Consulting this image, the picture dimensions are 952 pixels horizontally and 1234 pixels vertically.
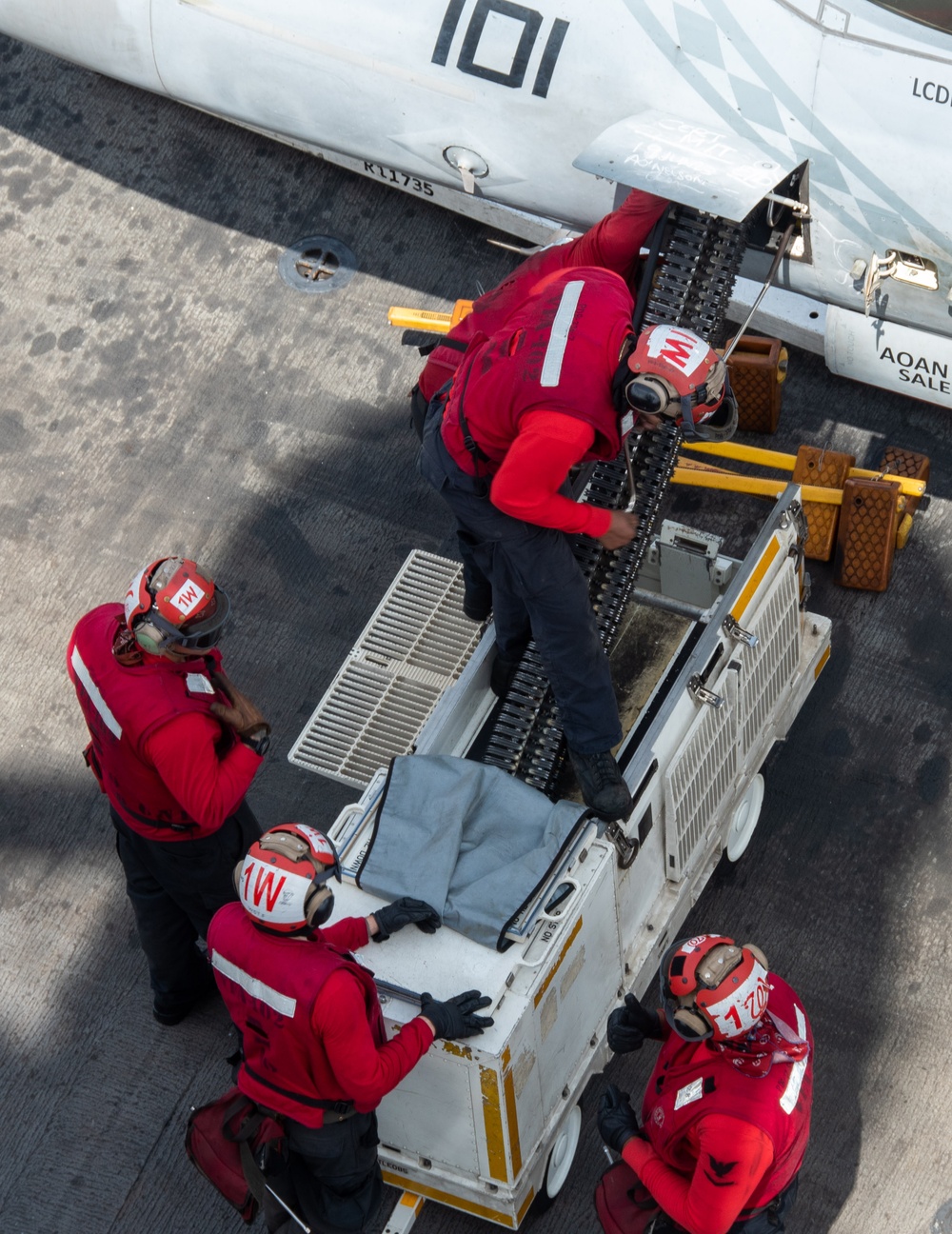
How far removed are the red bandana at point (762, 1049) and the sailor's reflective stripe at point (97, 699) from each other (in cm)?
220

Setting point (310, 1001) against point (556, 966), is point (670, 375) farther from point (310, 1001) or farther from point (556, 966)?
point (310, 1001)

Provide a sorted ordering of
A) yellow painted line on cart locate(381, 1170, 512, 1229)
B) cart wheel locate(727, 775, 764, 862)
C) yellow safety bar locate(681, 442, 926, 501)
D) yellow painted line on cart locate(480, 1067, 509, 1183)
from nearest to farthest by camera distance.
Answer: yellow painted line on cart locate(480, 1067, 509, 1183) → yellow painted line on cart locate(381, 1170, 512, 1229) → cart wheel locate(727, 775, 764, 862) → yellow safety bar locate(681, 442, 926, 501)

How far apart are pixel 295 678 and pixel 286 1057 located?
2.74m

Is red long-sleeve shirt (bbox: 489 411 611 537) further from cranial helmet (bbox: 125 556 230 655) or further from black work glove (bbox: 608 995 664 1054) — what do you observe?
black work glove (bbox: 608 995 664 1054)

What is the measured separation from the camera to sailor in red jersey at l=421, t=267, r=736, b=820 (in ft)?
15.2

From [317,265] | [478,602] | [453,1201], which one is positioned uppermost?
[478,602]

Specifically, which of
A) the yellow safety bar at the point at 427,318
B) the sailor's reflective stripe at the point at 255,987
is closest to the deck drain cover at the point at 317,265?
the yellow safety bar at the point at 427,318

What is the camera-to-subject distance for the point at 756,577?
550 centimetres

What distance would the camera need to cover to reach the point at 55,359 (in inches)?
324

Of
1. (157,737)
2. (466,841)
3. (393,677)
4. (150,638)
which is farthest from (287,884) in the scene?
(393,677)

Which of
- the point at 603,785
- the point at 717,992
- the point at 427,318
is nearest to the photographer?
the point at 717,992

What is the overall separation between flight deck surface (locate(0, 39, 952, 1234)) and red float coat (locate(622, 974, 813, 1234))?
1.11 metres

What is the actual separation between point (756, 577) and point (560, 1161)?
7.36ft

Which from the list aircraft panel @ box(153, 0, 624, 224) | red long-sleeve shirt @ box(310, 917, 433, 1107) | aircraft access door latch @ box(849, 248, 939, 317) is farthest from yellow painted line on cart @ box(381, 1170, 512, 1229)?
aircraft panel @ box(153, 0, 624, 224)
